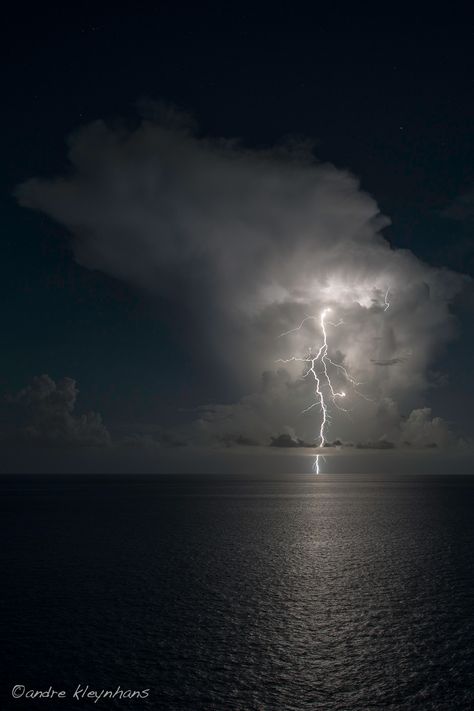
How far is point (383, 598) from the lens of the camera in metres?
44.5

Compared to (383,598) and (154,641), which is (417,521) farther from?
(154,641)

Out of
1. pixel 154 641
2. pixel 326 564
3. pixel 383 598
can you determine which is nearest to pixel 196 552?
pixel 326 564

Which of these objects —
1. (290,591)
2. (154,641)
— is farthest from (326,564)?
(154,641)

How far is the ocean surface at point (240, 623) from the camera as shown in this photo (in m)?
26.7

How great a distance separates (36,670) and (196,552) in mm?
39791

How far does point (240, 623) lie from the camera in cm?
3725

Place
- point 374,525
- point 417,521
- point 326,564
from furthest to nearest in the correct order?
point 417,521, point 374,525, point 326,564

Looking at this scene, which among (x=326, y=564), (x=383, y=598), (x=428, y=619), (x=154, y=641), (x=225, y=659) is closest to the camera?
(x=225, y=659)

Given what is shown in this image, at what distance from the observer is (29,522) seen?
10056cm

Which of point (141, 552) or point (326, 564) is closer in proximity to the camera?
point (326, 564)

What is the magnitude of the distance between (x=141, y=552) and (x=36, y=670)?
1513 inches

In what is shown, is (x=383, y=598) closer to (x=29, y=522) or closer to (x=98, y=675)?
(x=98, y=675)

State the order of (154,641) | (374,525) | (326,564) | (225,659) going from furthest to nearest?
(374,525) < (326,564) < (154,641) < (225,659)

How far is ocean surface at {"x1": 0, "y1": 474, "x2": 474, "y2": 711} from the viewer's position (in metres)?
26.7
